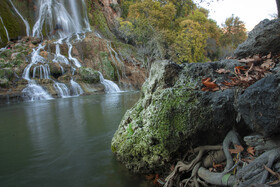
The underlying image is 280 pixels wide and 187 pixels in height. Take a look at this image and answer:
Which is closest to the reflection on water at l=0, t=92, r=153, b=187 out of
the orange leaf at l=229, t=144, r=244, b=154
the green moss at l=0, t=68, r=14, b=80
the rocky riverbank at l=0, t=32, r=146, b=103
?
the orange leaf at l=229, t=144, r=244, b=154

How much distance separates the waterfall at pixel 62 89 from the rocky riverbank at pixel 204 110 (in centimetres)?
1317

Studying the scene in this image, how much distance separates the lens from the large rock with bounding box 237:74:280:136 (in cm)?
151

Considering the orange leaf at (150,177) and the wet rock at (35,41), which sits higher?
the wet rock at (35,41)

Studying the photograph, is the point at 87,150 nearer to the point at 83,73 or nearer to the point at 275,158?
the point at 275,158

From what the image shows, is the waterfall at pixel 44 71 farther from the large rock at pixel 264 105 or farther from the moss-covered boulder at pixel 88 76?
the large rock at pixel 264 105

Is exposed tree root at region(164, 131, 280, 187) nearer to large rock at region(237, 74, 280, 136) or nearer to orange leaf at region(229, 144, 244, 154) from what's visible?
orange leaf at region(229, 144, 244, 154)

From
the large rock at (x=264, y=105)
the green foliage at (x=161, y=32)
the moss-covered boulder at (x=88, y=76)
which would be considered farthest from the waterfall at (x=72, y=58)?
the large rock at (x=264, y=105)

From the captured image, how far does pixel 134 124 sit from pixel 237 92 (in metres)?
1.48

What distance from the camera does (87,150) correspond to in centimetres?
367

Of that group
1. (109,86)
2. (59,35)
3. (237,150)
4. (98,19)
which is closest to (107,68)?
(109,86)

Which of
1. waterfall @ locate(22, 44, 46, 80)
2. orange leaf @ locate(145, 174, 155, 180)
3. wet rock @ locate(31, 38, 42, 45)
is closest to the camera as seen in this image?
orange leaf @ locate(145, 174, 155, 180)

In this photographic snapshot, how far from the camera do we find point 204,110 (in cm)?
215

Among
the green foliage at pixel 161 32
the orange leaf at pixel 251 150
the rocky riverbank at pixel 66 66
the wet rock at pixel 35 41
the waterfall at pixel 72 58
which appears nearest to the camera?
the orange leaf at pixel 251 150

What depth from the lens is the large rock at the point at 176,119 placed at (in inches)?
84.7
